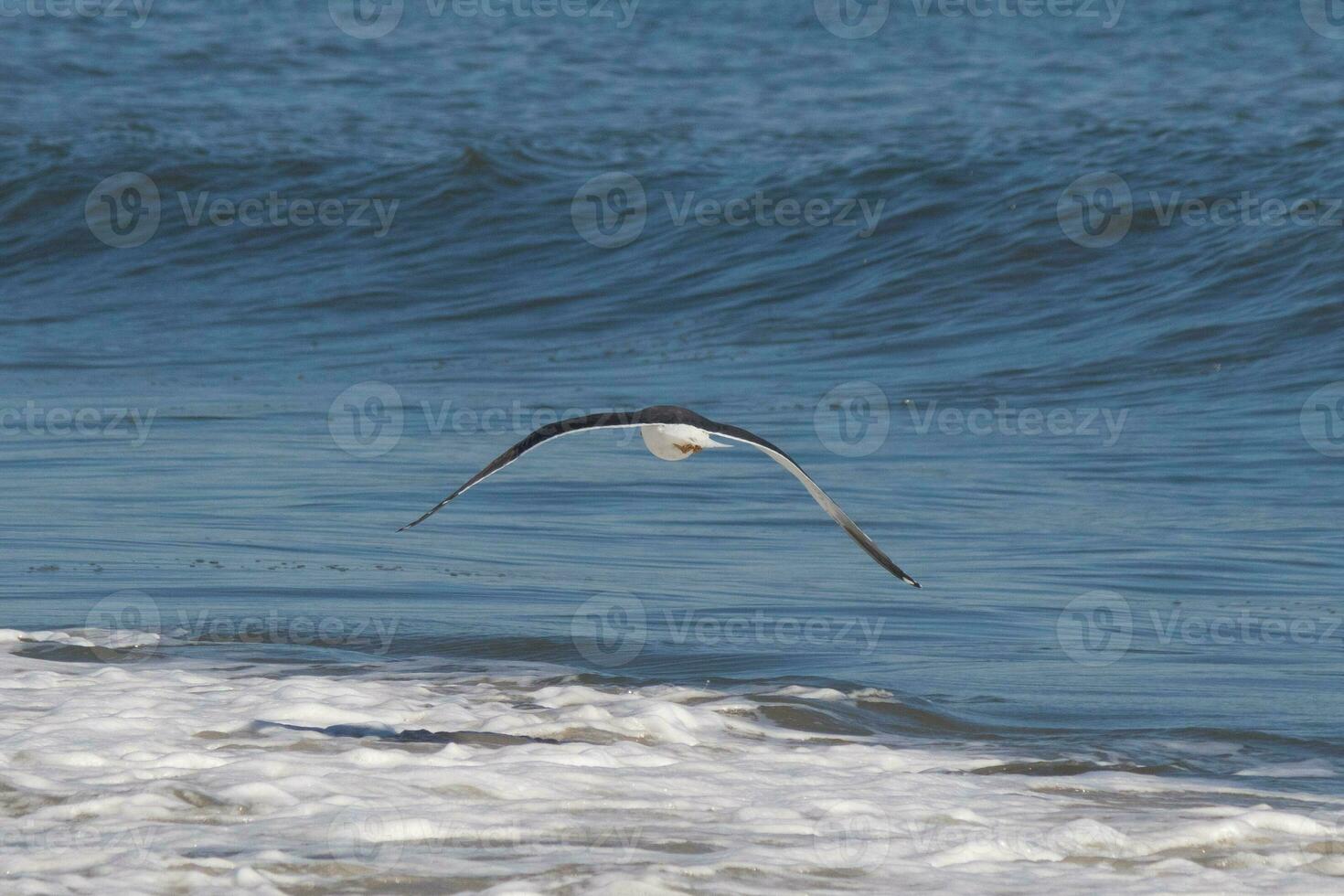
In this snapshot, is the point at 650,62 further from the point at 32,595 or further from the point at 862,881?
the point at 862,881

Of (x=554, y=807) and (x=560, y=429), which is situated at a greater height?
(x=560, y=429)

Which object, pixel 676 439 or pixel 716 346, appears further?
pixel 716 346

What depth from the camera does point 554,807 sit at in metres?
5.78

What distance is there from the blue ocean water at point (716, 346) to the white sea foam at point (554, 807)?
577 mm

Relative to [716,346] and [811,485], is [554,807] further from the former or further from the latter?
[716,346]

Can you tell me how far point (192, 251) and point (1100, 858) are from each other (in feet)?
61.4

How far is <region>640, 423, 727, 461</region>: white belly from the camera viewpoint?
6.74 meters

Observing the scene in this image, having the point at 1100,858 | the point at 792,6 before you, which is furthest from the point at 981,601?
the point at 792,6

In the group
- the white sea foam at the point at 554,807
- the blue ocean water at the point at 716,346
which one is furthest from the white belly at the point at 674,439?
the blue ocean water at the point at 716,346

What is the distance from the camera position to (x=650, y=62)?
93.3 feet

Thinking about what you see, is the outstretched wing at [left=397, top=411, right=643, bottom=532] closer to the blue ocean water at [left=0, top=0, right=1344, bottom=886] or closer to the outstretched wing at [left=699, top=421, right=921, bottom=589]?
the outstretched wing at [left=699, top=421, right=921, bottom=589]

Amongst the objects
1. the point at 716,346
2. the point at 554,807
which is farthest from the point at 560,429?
the point at 716,346

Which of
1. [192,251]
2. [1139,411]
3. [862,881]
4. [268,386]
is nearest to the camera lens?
[862,881]

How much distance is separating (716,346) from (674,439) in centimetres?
1051
